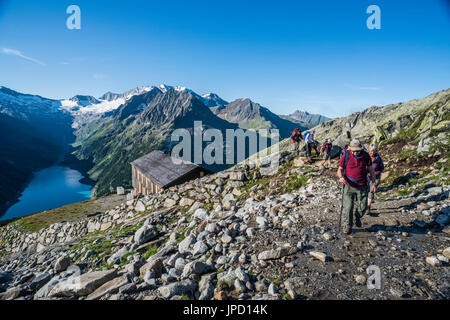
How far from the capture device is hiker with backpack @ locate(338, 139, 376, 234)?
677cm

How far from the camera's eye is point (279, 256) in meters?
5.61

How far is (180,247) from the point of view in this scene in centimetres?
723

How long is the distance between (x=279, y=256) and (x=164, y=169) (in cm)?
3183

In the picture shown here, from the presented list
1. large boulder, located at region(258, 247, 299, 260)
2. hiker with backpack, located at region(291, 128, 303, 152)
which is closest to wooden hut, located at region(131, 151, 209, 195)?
hiker with backpack, located at region(291, 128, 303, 152)

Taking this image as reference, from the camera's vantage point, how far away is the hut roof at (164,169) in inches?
1196

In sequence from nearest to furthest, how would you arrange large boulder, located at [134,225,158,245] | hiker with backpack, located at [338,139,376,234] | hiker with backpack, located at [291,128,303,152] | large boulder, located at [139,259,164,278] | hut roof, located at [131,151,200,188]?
large boulder, located at [139,259,164,278] → hiker with backpack, located at [338,139,376,234] → large boulder, located at [134,225,158,245] → hiker with backpack, located at [291,128,303,152] → hut roof, located at [131,151,200,188]

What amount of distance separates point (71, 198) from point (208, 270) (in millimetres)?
196770

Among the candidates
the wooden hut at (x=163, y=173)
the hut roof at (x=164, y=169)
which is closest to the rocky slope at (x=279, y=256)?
the wooden hut at (x=163, y=173)

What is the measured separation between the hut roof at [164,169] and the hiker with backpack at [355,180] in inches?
982

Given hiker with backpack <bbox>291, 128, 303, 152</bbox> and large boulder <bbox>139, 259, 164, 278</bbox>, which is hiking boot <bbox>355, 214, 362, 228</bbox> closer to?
large boulder <bbox>139, 259, 164, 278</bbox>

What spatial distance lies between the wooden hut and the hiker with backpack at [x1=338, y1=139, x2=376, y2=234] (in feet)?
78.7

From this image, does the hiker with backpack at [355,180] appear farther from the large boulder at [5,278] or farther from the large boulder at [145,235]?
the large boulder at [5,278]
